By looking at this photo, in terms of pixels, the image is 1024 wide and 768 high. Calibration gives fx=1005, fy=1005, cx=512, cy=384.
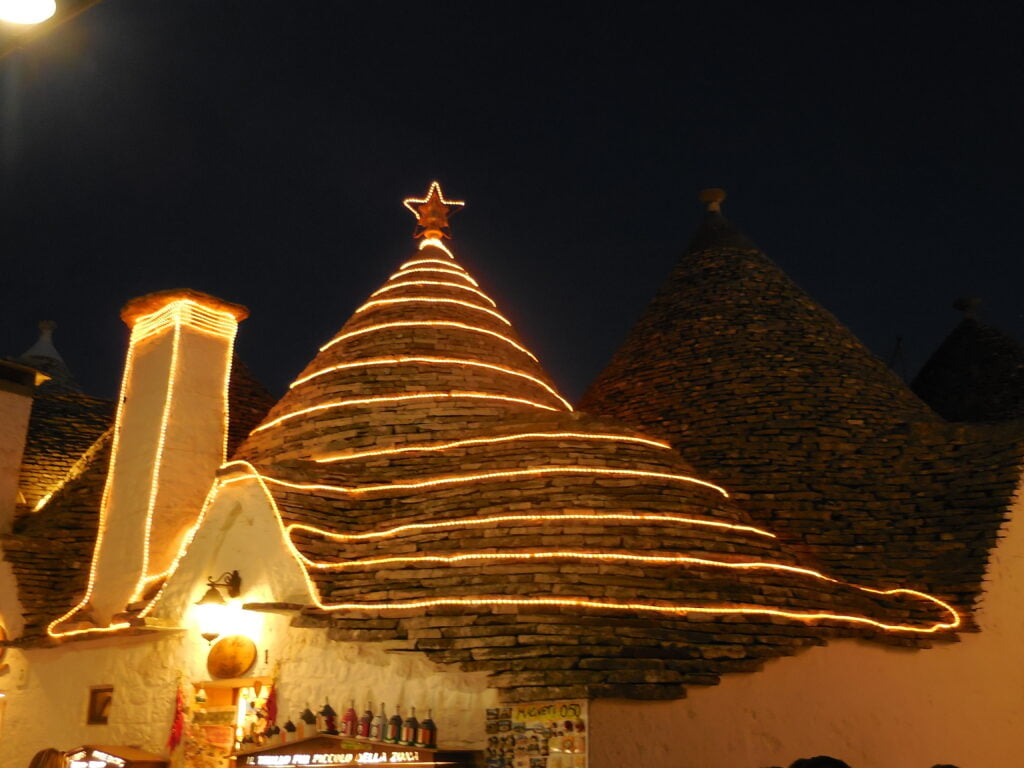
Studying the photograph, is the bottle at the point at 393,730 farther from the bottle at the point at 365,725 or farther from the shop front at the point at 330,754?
the shop front at the point at 330,754

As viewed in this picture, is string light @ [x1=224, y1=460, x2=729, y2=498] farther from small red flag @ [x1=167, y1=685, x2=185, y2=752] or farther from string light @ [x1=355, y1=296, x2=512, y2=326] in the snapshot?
string light @ [x1=355, y1=296, x2=512, y2=326]

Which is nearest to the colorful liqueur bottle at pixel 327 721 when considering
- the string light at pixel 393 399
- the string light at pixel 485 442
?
the string light at pixel 485 442

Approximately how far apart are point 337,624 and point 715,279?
8.47 metres

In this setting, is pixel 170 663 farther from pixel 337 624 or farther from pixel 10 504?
pixel 10 504

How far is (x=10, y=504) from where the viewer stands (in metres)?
12.5

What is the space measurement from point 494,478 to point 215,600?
2.67m

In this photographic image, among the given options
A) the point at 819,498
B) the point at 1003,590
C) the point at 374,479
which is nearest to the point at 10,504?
the point at 374,479

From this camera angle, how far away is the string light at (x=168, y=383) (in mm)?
10493

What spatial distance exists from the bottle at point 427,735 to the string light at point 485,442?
287 cm

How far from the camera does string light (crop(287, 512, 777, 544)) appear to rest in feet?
27.3

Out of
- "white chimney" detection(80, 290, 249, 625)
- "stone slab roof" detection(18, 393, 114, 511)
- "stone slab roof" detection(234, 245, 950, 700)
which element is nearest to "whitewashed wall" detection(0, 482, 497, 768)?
"stone slab roof" detection(234, 245, 950, 700)

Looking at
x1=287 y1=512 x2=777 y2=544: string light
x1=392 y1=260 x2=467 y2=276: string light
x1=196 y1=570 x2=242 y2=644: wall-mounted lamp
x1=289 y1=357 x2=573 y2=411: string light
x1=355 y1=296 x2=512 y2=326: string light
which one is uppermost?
x1=392 y1=260 x2=467 y2=276: string light

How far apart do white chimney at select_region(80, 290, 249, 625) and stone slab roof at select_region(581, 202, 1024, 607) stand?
17.2ft

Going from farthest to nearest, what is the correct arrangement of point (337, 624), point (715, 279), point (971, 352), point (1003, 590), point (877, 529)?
point (971, 352) < point (715, 279) < point (877, 529) < point (1003, 590) < point (337, 624)
